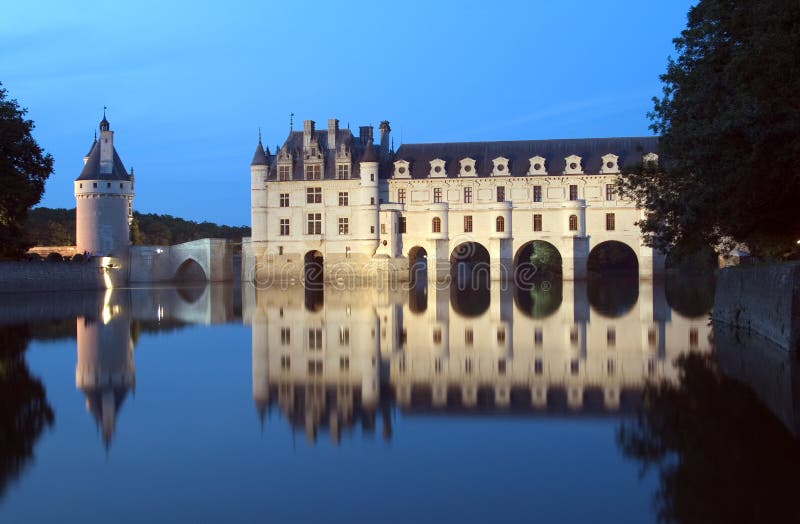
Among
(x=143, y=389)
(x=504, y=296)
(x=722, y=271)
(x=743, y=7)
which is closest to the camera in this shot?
(x=143, y=389)

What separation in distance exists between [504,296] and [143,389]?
24.3m

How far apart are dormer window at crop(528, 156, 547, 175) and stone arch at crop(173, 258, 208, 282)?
2218cm

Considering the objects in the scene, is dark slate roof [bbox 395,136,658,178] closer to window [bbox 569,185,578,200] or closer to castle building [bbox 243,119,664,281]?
castle building [bbox 243,119,664,281]

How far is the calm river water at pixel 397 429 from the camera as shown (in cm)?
649

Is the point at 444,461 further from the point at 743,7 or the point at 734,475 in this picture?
the point at 743,7

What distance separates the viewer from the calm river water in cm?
649

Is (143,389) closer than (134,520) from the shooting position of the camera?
No

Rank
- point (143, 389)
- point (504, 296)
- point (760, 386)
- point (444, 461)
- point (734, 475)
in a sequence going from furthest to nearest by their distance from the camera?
point (504, 296), point (143, 389), point (760, 386), point (444, 461), point (734, 475)

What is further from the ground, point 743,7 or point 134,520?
point 743,7

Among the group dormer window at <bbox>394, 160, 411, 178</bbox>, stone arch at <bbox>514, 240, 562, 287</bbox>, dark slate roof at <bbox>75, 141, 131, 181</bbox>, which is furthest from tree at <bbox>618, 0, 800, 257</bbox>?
dark slate roof at <bbox>75, 141, 131, 181</bbox>

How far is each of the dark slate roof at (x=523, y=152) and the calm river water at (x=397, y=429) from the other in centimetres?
3430

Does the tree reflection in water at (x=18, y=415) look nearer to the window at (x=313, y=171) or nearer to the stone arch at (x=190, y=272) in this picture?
the window at (x=313, y=171)

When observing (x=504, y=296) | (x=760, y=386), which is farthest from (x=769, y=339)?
(x=504, y=296)

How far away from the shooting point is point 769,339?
15672mm
